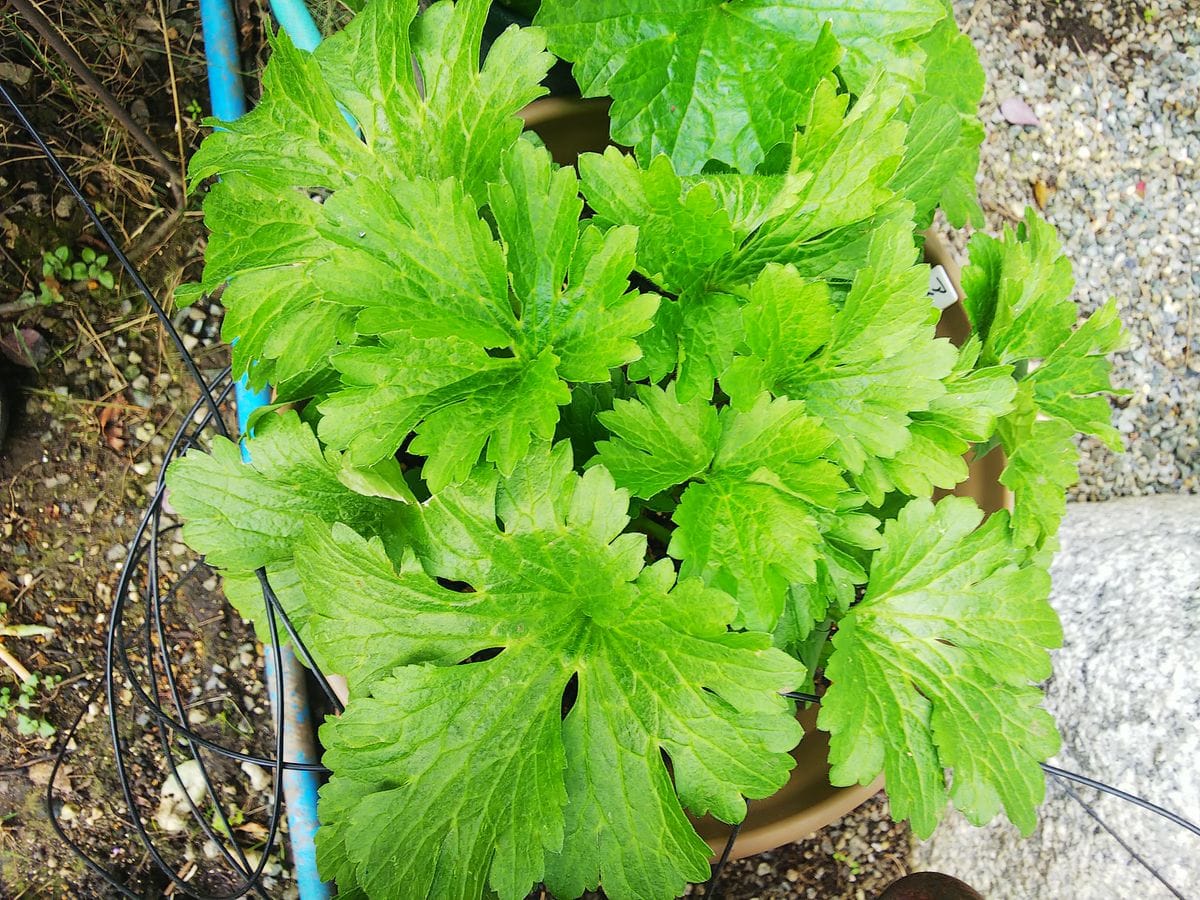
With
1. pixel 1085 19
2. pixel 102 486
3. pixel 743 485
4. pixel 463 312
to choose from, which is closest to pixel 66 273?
pixel 102 486

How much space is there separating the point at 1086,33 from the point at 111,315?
1.86 m

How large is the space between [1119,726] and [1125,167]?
3.74ft

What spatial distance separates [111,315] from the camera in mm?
1555

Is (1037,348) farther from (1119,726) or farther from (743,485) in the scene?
(1119,726)

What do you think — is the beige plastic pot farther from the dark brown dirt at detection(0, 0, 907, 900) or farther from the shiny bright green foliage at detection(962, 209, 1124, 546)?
the dark brown dirt at detection(0, 0, 907, 900)

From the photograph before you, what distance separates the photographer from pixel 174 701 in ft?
4.68

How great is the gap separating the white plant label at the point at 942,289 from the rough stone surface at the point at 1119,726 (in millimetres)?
465

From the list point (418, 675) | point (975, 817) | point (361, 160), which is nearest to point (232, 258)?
point (361, 160)

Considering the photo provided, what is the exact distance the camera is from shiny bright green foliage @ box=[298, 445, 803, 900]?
0.85 metres

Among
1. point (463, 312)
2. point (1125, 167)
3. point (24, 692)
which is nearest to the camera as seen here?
point (463, 312)

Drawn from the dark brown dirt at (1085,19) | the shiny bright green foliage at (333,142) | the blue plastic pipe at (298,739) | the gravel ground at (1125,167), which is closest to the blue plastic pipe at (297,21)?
the blue plastic pipe at (298,739)

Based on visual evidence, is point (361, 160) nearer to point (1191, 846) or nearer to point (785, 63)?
point (785, 63)

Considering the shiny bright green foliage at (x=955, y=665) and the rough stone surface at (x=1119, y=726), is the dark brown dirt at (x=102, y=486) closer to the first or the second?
the rough stone surface at (x=1119, y=726)

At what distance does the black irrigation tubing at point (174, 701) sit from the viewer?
1.07 metres
